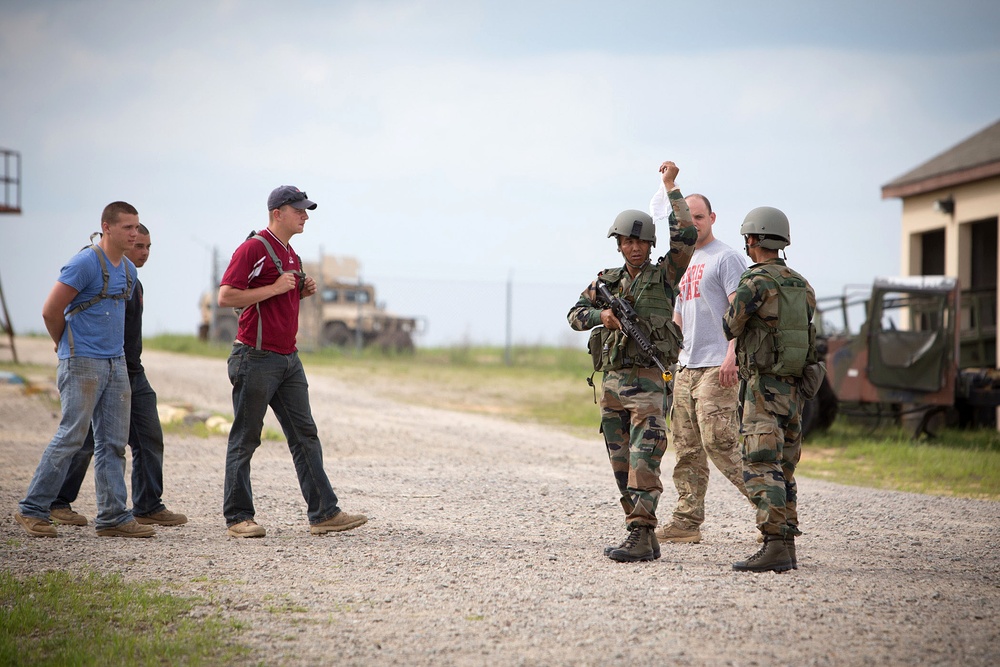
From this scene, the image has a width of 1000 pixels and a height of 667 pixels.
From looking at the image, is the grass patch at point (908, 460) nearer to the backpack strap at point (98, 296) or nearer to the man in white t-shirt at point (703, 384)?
the man in white t-shirt at point (703, 384)

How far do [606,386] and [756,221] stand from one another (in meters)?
1.17

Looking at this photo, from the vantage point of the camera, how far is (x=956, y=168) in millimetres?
15555

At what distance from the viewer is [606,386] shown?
5312mm

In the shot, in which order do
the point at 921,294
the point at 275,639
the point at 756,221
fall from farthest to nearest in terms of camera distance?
the point at 921,294 → the point at 756,221 → the point at 275,639

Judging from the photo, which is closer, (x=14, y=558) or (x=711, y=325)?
(x=14, y=558)

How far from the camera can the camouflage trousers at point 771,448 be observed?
4.94 meters

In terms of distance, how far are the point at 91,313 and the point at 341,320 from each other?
19.5 meters

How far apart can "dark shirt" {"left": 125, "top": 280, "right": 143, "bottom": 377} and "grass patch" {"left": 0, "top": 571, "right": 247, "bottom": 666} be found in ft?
5.53

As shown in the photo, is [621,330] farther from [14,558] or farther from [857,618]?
[14,558]

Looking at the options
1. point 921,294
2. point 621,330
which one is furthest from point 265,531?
point 921,294

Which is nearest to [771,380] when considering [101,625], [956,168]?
[101,625]

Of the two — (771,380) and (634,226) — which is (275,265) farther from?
(771,380)

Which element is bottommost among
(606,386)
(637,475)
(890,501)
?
(890,501)

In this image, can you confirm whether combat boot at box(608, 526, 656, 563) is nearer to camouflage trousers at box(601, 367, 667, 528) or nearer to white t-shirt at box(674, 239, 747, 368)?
camouflage trousers at box(601, 367, 667, 528)
